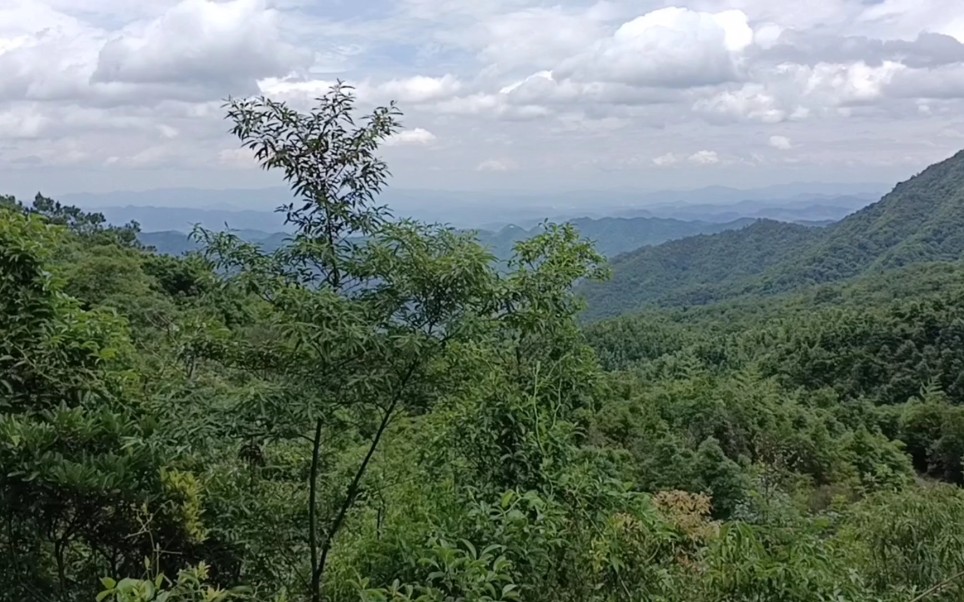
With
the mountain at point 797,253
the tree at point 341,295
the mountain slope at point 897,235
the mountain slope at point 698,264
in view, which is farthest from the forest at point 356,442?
the mountain slope at point 698,264

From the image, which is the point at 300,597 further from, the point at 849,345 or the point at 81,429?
the point at 849,345

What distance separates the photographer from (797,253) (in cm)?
9475

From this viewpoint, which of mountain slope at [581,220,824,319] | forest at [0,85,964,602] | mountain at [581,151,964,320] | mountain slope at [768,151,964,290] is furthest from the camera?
mountain slope at [581,220,824,319]

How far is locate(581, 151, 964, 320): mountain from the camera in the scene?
75875 mm

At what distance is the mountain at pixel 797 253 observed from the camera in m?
75.9

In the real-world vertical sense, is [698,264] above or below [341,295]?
below

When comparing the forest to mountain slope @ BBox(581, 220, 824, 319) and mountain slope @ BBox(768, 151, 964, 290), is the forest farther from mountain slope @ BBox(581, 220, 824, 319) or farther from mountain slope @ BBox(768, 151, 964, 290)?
mountain slope @ BBox(581, 220, 824, 319)

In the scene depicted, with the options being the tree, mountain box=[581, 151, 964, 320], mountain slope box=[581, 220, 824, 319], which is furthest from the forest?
mountain slope box=[581, 220, 824, 319]

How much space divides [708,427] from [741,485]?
4.78 metres

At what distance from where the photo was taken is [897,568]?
3449mm

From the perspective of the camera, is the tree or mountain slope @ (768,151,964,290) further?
mountain slope @ (768,151,964,290)

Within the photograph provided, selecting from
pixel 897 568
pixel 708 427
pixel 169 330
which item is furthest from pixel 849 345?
pixel 169 330

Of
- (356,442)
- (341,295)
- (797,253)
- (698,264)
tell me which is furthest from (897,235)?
(341,295)

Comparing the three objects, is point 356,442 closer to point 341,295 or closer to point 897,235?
point 341,295
